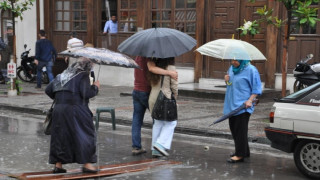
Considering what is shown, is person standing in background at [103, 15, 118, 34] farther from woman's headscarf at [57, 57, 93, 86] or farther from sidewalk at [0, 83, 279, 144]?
woman's headscarf at [57, 57, 93, 86]

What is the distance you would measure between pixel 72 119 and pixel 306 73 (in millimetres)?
8760

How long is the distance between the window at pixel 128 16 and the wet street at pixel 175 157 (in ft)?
29.4

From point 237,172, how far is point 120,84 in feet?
43.2

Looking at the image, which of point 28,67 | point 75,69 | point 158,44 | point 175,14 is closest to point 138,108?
point 158,44

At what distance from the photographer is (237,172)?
7.86 m

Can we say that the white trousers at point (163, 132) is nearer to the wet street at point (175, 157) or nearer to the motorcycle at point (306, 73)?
the wet street at point (175, 157)

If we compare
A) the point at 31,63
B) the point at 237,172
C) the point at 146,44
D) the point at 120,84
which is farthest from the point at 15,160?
the point at 31,63

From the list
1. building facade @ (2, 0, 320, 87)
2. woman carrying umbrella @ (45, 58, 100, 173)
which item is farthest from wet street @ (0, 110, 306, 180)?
building facade @ (2, 0, 320, 87)

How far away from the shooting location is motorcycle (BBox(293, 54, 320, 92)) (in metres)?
14.2

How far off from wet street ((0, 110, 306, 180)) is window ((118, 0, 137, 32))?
352 inches

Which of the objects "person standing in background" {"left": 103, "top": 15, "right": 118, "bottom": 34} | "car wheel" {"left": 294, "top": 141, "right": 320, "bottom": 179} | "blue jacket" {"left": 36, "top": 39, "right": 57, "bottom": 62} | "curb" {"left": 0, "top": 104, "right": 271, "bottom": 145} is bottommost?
"curb" {"left": 0, "top": 104, "right": 271, "bottom": 145}

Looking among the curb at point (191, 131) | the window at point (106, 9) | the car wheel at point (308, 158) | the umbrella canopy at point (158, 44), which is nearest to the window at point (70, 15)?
the window at point (106, 9)

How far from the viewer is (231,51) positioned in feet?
27.4

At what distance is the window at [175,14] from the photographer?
1853 centimetres
